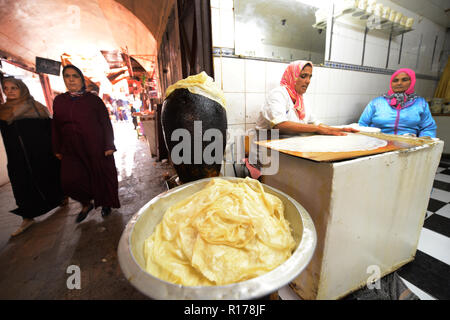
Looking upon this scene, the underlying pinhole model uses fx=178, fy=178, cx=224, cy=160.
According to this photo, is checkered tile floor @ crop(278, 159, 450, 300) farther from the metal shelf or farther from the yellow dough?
the metal shelf

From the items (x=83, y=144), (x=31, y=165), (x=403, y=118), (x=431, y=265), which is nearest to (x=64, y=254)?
(x=83, y=144)

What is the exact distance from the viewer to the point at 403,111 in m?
2.68

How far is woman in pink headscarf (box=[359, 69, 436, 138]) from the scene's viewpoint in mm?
2627

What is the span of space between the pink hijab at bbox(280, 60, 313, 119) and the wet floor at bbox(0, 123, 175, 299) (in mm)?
2497

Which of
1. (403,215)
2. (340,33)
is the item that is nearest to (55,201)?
(403,215)

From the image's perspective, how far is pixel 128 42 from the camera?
7758mm

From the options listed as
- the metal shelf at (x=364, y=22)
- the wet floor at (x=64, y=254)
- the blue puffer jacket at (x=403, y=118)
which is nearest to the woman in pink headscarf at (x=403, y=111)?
the blue puffer jacket at (x=403, y=118)

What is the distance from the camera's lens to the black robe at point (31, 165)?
2.35 m

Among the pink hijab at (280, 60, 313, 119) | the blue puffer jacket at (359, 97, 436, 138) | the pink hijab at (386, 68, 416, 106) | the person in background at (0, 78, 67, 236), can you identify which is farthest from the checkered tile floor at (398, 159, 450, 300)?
the person in background at (0, 78, 67, 236)

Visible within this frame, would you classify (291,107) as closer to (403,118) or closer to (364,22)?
(403,118)

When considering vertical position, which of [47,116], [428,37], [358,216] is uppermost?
[428,37]

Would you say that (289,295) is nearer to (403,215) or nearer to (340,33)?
(403,215)

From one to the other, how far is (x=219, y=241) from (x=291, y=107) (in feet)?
6.14

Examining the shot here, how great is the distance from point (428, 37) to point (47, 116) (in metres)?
8.03
